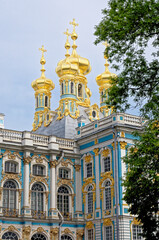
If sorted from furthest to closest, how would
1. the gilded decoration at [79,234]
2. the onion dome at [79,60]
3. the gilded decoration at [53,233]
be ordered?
the onion dome at [79,60]
the gilded decoration at [79,234]
the gilded decoration at [53,233]

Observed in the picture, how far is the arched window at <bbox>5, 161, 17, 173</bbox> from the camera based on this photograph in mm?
32375

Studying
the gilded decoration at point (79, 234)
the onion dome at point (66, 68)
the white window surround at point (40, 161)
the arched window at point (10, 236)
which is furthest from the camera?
the onion dome at point (66, 68)

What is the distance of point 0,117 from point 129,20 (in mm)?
18060

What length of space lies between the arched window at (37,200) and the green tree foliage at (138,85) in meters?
15.2

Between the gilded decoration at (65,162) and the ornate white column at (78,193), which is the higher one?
the gilded decoration at (65,162)

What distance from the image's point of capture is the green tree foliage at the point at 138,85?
17.6 m

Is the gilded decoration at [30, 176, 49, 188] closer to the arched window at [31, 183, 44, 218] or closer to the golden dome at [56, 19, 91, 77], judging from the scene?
the arched window at [31, 183, 44, 218]

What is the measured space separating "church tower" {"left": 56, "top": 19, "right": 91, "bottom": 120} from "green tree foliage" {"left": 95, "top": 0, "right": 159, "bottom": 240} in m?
21.5

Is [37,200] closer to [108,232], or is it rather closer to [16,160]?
[16,160]

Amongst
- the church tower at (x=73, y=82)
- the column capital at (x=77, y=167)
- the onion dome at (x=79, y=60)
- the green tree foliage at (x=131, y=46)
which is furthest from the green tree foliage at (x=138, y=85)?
the onion dome at (x=79, y=60)

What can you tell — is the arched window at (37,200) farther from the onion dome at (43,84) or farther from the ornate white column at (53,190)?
the onion dome at (43,84)

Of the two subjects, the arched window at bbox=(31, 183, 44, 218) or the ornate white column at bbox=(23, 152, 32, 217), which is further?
the arched window at bbox=(31, 183, 44, 218)

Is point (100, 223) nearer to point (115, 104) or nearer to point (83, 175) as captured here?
point (83, 175)

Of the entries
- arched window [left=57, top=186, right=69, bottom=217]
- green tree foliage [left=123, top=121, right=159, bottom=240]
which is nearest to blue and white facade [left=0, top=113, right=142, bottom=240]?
arched window [left=57, top=186, right=69, bottom=217]
